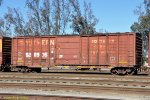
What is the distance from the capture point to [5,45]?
108ft

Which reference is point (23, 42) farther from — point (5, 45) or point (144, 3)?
point (144, 3)

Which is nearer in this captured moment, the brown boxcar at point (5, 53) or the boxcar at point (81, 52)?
the boxcar at point (81, 52)

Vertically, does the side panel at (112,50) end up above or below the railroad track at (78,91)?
above

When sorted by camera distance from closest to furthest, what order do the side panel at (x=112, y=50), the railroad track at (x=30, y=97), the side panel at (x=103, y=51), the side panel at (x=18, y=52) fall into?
1. the railroad track at (x=30, y=97)
2. the side panel at (x=112, y=50)
3. the side panel at (x=103, y=51)
4. the side panel at (x=18, y=52)

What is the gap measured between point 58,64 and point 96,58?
134 inches

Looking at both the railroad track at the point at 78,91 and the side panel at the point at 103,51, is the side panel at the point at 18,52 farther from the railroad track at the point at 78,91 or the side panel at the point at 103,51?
the railroad track at the point at 78,91

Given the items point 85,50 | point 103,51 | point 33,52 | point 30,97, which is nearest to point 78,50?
point 85,50

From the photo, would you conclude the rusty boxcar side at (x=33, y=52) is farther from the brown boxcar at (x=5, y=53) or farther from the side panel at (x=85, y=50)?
the side panel at (x=85, y=50)

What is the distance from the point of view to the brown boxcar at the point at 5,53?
32.5 metres

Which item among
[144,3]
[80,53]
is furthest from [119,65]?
[144,3]

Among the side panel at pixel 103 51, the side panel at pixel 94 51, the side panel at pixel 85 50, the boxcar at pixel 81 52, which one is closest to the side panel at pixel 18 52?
the boxcar at pixel 81 52

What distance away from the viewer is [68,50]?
29172mm

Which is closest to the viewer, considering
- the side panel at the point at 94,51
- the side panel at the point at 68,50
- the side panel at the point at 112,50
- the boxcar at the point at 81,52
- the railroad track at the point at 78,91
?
the railroad track at the point at 78,91

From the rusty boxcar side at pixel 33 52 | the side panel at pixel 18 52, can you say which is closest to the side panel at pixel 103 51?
the rusty boxcar side at pixel 33 52
